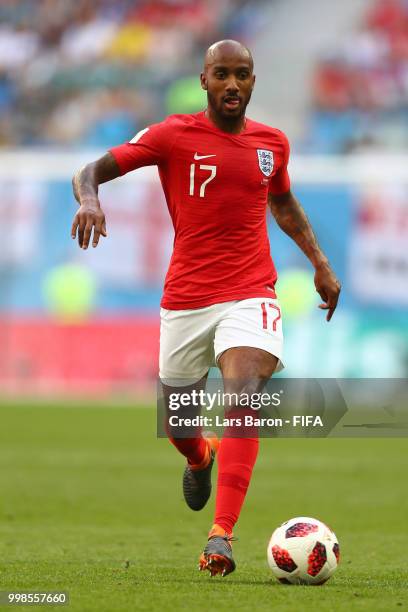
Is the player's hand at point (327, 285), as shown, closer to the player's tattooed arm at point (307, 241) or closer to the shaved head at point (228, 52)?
the player's tattooed arm at point (307, 241)

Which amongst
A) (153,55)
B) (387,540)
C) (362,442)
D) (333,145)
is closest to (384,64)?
(333,145)

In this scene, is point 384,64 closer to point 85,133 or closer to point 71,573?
point 85,133

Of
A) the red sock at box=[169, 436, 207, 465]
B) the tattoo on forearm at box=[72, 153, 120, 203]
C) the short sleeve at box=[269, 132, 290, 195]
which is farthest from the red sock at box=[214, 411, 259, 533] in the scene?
the short sleeve at box=[269, 132, 290, 195]

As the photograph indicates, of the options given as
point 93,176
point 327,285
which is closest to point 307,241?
point 327,285

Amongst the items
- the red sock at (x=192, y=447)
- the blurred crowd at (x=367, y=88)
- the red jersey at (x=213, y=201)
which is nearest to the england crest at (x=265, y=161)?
the red jersey at (x=213, y=201)

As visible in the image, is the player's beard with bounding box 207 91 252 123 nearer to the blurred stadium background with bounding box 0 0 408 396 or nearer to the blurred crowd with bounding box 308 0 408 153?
the blurred stadium background with bounding box 0 0 408 396

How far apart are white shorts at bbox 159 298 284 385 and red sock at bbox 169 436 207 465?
45 centimetres

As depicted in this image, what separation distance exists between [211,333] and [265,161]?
0.88 m

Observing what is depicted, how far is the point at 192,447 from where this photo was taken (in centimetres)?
707

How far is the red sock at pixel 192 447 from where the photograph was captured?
6990mm

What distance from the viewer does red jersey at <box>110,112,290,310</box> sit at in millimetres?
6328

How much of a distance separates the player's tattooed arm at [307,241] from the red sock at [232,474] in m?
0.99

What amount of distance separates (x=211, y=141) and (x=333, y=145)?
18913 mm

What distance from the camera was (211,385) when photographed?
21.8 ft
